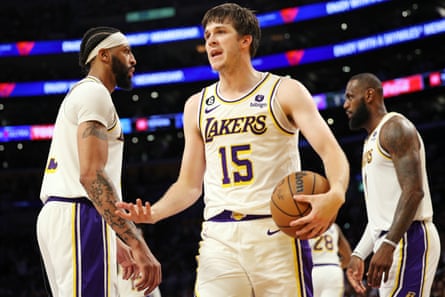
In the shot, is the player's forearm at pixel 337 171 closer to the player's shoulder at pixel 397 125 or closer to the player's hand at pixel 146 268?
the player's hand at pixel 146 268

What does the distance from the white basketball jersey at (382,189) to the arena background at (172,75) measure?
21287 millimetres

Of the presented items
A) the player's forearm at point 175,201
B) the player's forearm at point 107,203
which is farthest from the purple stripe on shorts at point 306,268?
the player's forearm at point 107,203

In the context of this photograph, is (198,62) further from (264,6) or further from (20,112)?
(20,112)

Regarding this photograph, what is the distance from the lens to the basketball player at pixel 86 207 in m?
4.39

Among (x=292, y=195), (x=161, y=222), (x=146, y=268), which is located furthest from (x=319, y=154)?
(x=161, y=222)

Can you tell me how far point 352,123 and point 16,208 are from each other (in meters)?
27.3

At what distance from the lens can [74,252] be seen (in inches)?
176

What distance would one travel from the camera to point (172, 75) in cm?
3278

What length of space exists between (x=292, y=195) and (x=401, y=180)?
6.49ft

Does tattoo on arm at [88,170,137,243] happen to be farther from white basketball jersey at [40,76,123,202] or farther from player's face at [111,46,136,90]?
player's face at [111,46,136,90]

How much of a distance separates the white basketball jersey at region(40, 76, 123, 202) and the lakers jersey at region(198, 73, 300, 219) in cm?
Result: 80

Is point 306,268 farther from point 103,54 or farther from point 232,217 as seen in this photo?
point 103,54

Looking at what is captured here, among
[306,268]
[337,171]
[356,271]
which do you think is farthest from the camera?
[356,271]

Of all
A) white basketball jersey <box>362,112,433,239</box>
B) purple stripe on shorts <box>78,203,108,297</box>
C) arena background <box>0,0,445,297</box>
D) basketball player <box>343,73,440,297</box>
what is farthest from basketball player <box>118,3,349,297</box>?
arena background <box>0,0,445,297</box>
